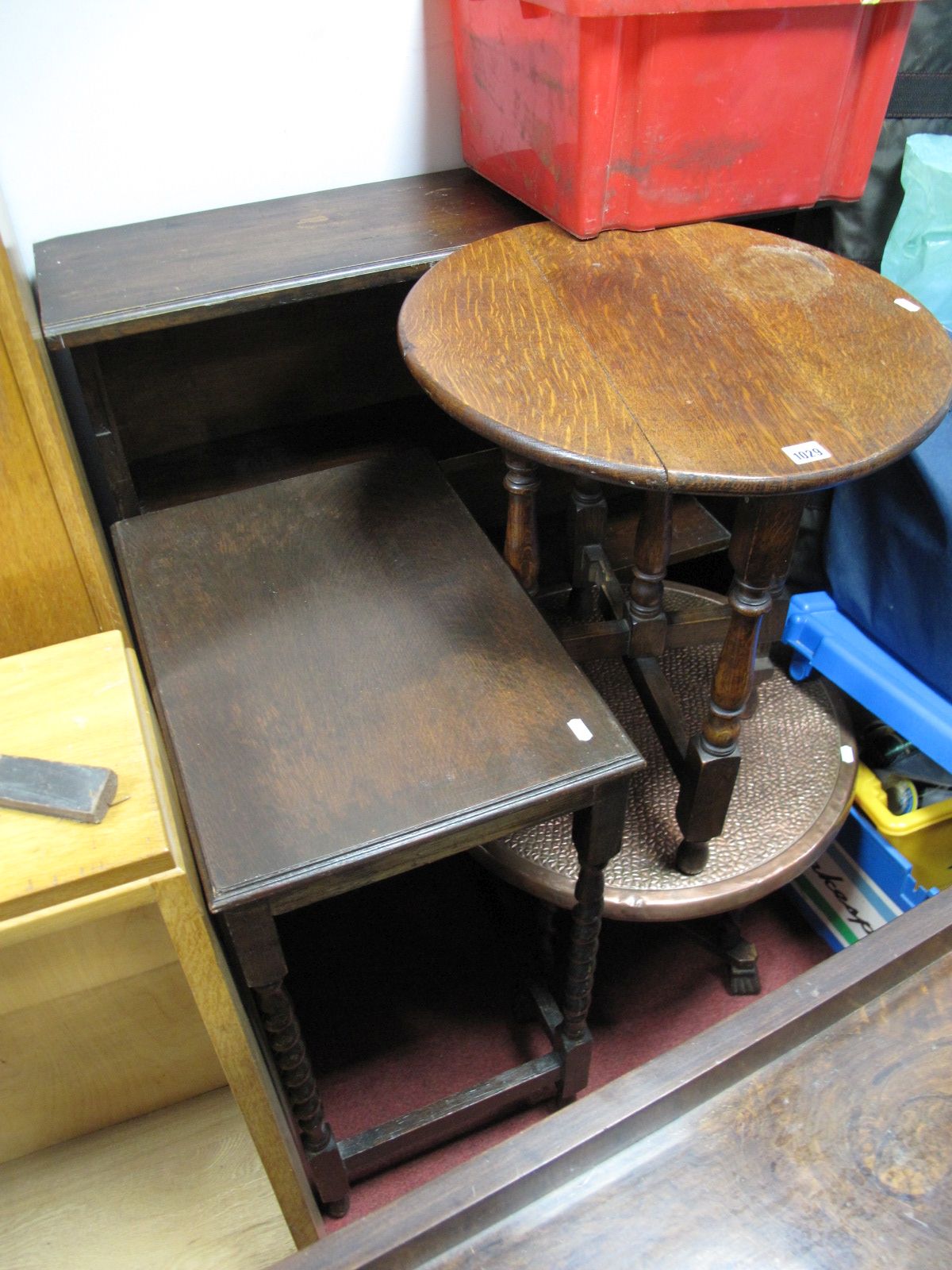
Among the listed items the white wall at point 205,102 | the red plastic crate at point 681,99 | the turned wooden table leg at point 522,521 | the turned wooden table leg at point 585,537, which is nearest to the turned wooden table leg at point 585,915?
the turned wooden table leg at point 522,521

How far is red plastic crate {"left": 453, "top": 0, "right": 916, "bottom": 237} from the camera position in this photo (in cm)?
103

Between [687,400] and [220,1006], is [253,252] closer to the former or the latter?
[687,400]

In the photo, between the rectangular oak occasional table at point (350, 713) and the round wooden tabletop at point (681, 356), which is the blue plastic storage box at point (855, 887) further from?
the round wooden tabletop at point (681, 356)

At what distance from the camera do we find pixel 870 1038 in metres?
0.66

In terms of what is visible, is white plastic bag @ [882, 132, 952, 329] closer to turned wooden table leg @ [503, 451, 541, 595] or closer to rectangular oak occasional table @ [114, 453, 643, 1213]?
turned wooden table leg @ [503, 451, 541, 595]

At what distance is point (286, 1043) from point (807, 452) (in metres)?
0.78

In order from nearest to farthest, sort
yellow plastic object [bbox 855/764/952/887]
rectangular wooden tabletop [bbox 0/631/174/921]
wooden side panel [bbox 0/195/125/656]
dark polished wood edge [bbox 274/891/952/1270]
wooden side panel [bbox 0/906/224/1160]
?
dark polished wood edge [bbox 274/891/952/1270], rectangular wooden tabletop [bbox 0/631/174/921], wooden side panel [bbox 0/195/125/656], wooden side panel [bbox 0/906/224/1160], yellow plastic object [bbox 855/764/952/887]

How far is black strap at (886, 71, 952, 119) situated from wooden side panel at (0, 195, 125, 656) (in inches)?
46.3

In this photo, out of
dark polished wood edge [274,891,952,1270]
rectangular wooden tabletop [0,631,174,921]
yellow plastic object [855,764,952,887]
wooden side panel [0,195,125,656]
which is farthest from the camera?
yellow plastic object [855,764,952,887]

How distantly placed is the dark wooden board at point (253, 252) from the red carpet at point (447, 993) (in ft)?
3.22

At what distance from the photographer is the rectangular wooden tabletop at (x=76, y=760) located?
757mm

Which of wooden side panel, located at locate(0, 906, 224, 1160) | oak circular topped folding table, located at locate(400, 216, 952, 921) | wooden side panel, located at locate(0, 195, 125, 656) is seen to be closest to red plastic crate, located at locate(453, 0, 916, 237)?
oak circular topped folding table, located at locate(400, 216, 952, 921)

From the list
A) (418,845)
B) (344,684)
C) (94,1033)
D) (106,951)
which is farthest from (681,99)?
(94,1033)

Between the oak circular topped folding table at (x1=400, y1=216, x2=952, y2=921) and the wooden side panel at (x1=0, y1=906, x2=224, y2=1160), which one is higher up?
the oak circular topped folding table at (x1=400, y1=216, x2=952, y2=921)
